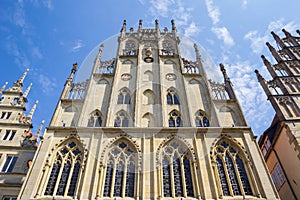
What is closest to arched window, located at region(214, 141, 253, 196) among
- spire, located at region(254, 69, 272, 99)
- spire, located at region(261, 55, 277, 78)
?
spire, located at region(254, 69, 272, 99)

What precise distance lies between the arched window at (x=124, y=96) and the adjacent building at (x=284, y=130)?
35.6ft

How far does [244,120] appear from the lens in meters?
15.6

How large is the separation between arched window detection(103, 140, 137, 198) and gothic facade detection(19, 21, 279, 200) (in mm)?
54

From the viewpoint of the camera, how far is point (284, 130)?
1590cm

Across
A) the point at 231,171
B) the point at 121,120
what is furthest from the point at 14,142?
the point at 231,171

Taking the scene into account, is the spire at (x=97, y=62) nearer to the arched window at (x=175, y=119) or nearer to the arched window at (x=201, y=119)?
the arched window at (x=175, y=119)

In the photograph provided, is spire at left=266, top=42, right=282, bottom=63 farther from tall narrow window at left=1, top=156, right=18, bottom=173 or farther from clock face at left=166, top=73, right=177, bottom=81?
tall narrow window at left=1, top=156, right=18, bottom=173

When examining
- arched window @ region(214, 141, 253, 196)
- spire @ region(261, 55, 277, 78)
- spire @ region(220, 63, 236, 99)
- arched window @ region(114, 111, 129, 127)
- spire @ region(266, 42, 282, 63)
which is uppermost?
spire @ region(266, 42, 282, 63)

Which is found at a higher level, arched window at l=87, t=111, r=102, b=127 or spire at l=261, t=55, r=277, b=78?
spire at l=261, t=55, r=277, b=78

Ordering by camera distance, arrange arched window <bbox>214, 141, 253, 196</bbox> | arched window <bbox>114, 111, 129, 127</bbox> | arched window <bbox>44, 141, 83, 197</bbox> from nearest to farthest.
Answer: arched window <bbox>44, 141, 83, 197</bbox>
arched window <bbox>214, 141, 253, 196</bbox>
arched window <bbox>114, 111, 129, 127</bbox>

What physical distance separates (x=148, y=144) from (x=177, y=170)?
2.25 m

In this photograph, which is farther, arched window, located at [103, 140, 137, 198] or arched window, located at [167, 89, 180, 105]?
arched window, located at [167, 89, 180, 105]

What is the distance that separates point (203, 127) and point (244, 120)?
10.2 feet

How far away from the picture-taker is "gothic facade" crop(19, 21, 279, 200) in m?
12.2
